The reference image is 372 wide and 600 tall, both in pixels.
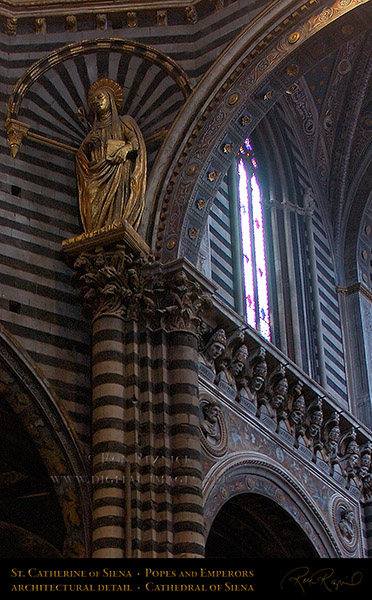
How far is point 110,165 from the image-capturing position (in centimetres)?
1747

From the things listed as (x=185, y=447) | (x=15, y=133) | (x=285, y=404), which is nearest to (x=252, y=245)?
(x=285, y=404)

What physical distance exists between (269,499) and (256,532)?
109 centimetres

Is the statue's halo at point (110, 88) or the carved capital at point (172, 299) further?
the statue's halo at point (110, 88)

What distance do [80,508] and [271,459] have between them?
3.67m

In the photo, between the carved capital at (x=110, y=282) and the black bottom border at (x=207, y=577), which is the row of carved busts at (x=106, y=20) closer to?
the carved capital at (x=110, y=282)

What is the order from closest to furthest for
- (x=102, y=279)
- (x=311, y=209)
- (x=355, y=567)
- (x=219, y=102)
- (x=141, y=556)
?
(x=355, y=567)
(x=141, y=556)
(x=102, y=279)
(x=219, y=102)
(x=311, y=209)

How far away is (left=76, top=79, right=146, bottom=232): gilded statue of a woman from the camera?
679 inches

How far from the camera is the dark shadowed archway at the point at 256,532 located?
741 inches

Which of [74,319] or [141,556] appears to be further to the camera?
[74,319]

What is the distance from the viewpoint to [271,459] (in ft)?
61.3

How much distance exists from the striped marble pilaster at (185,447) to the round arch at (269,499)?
103 cm

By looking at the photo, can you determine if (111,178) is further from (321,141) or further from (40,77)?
(321,141)

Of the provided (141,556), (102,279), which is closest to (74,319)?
(102,279)

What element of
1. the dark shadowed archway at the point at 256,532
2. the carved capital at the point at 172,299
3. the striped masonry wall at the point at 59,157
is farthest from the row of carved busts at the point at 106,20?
the dark shadowed archway at the point at 256,532
